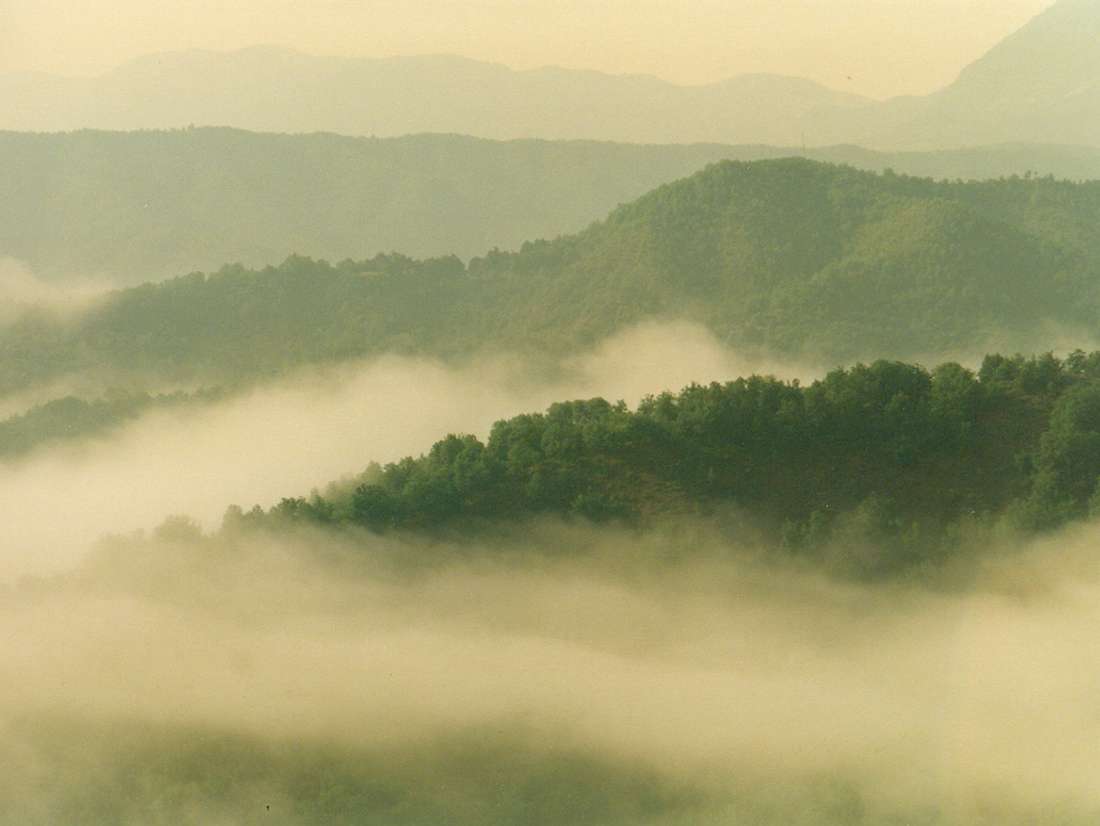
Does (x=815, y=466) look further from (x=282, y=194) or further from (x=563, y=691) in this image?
(x=282, y=194)

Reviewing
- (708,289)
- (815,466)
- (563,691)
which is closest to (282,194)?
(708,289)

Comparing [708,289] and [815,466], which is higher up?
[708,289]

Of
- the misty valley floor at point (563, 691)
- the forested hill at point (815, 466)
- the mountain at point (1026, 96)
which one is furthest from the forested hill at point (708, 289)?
the misty valley floor at point (563, 691)

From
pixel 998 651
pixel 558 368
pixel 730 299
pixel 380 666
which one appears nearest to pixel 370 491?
pixel 380 666

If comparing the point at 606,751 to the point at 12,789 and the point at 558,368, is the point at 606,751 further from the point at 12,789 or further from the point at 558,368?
the point at 558,368

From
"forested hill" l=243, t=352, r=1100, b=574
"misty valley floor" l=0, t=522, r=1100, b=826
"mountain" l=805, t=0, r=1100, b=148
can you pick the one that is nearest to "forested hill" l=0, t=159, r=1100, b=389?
"mountain" l=805, t=0, r=1100, b=148
